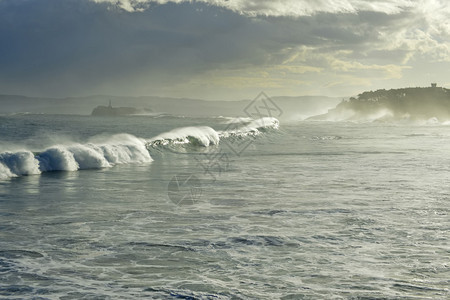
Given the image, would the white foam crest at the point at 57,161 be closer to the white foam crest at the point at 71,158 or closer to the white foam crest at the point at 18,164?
the white foam crest at the point at 71,158

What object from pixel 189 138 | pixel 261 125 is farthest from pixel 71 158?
pixel 261 125

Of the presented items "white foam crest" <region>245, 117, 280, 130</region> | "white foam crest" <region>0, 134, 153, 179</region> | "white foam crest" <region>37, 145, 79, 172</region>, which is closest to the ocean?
"white foam crest" <region>0, 134, 153, 179</region>

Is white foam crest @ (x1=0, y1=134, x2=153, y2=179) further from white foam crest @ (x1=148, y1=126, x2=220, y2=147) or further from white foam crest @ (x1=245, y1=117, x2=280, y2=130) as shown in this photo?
white foam crest @ (x1=245, y1=117, x2=280, y2=130)

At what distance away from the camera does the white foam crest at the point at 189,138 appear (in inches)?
1410

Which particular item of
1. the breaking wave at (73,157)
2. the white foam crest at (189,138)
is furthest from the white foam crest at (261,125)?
the breaking wave at (73,157)

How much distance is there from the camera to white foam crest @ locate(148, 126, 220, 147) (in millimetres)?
35825

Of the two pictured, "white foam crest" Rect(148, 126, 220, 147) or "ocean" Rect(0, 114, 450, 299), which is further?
"white foam crest" Rect(148, 126, 220, 147)

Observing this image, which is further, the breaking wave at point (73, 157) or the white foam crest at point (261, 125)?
the white foam crest at point (261, 125)

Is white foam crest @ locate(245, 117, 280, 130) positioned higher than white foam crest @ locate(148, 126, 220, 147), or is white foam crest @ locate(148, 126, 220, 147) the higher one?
white foam crest @ locate(245, 117, 280, 130)

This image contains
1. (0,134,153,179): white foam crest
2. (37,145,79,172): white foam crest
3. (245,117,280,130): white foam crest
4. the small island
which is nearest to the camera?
(0,134,153,179): white foam crest

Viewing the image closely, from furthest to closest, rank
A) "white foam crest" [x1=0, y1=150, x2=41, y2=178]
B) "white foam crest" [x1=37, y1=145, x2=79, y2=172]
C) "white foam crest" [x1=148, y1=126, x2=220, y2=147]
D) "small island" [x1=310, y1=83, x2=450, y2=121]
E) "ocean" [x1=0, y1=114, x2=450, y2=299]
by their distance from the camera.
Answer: "small island" [x1=310, y1=83, x2=450, y2=121]
"white foam crest" [x1=148, y1=126, x2=220, y2=147]
"white foam crest" [x1=37, y1=145, x2=79, y2=172]
"white foam crest" [x1=0, y1=150, x2=41, y2=178]
"ocean" [x1=0, y1=114, x2=450, y2=299]

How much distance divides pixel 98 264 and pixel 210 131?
34915 millimetres

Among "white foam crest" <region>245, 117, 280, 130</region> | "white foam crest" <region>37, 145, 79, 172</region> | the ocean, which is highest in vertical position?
"white foam crest" <region>245, 117, 280, 130</region>

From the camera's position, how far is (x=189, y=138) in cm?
3847
